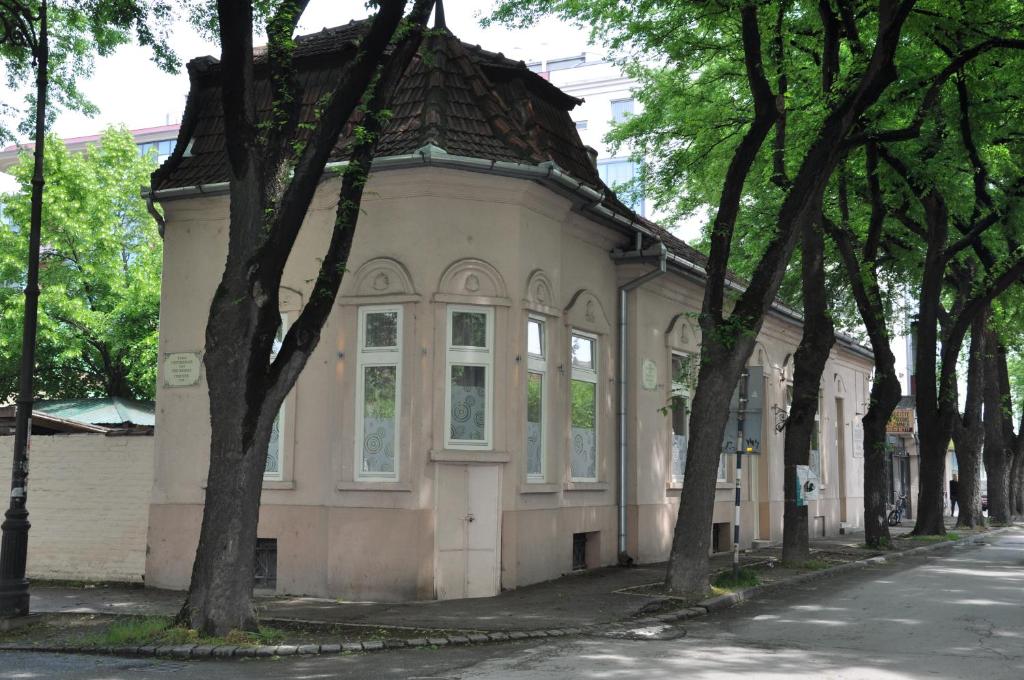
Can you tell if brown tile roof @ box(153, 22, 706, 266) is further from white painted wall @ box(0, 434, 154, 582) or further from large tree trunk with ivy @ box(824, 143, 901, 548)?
large tree trunk with ivy @ box(824, 143, 901, 548)

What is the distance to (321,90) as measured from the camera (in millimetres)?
15805

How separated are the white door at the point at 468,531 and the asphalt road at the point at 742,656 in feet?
10.4

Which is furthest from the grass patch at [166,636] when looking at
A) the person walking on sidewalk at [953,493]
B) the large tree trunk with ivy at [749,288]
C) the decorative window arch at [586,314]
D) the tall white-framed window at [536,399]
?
the person walking on sidewalk at [953,493]

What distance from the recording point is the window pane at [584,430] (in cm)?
1706

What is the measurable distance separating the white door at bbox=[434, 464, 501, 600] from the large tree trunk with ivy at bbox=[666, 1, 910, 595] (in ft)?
7.81

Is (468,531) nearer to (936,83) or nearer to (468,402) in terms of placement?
(468,402)

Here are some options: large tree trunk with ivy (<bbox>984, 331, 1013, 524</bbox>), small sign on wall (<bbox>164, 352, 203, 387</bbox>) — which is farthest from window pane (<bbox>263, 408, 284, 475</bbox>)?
large tree trunk with ivy (<bbox>984, 331, 1013, 524</bbox>)

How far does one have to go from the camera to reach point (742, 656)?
31.4 ft

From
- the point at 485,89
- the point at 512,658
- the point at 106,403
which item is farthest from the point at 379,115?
the point at 106,403

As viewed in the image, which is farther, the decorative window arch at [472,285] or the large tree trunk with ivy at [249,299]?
the decorative window arch at [472,285]

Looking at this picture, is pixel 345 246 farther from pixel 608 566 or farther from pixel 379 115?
pixel 608 566

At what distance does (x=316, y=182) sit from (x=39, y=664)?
5126mm

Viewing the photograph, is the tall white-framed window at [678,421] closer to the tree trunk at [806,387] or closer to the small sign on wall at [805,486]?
the tree trunk at [806,387]

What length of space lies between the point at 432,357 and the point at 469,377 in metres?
0.62
